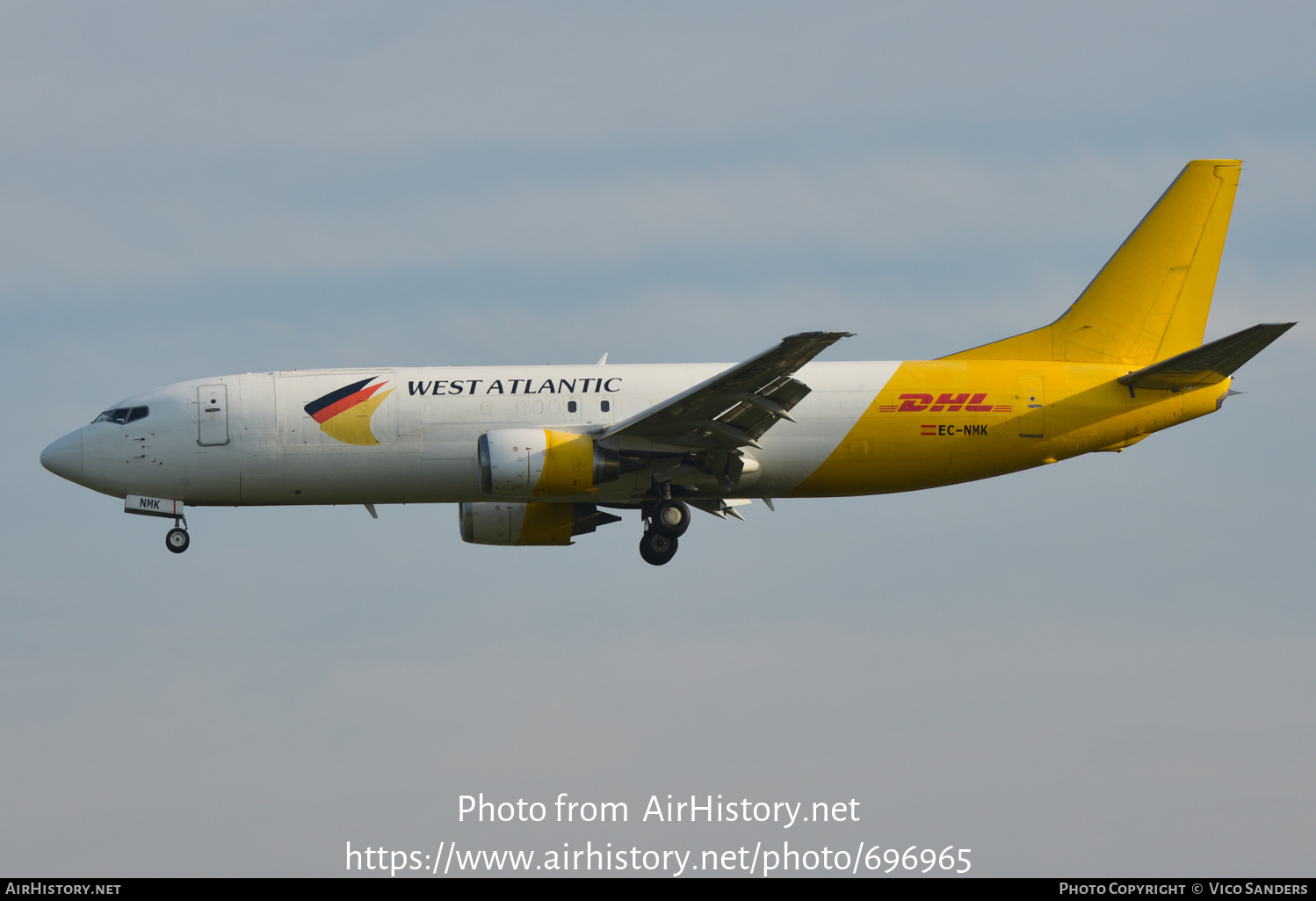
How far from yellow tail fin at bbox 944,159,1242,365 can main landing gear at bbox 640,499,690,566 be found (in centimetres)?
813

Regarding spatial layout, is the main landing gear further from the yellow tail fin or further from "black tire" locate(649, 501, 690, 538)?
the yellow tail fin

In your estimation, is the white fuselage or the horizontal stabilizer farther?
the white fuselage

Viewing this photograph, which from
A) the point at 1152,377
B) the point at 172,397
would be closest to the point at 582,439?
the point at 172,397

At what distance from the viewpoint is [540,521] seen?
3238 centimetres

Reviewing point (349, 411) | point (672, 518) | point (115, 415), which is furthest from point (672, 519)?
point (115, 415)

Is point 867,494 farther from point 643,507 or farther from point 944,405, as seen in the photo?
point 643,507

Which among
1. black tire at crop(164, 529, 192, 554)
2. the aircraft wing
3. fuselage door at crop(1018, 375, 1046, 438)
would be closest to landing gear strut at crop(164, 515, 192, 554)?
black tire at crop(164, 529, 192, 554)

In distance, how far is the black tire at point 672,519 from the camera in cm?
3005

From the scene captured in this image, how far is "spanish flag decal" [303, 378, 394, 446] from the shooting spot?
29391 millimetres

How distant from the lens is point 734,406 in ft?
90.9

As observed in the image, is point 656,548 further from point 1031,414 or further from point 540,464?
point 1031,414

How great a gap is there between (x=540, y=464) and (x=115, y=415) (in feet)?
33.5

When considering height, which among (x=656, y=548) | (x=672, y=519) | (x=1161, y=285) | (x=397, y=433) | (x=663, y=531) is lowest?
(x=656, y=548)

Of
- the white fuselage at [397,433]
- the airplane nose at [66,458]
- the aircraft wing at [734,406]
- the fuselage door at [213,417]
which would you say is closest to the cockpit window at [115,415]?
the white fuselage at [397,433]
